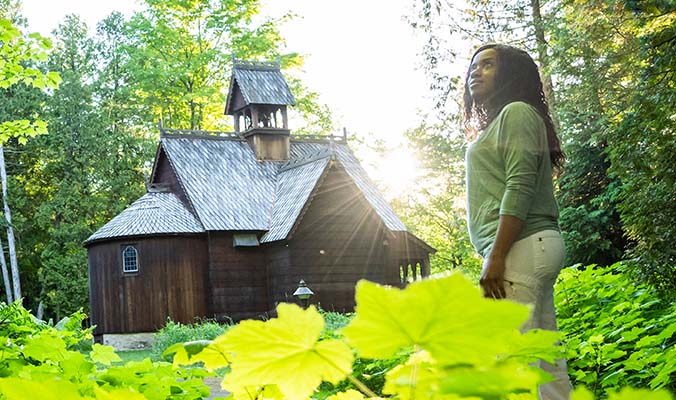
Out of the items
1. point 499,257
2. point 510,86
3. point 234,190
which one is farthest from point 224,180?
point 499,257

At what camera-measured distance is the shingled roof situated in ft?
82.9

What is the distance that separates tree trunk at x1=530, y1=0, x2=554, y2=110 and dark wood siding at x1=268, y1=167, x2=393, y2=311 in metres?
6.54

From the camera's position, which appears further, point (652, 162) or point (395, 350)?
point (652, 162)

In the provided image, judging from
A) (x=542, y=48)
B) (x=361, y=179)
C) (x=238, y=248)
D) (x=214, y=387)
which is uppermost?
(x=542, y=48)

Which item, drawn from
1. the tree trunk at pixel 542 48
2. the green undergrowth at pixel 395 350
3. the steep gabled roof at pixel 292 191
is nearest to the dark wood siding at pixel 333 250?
the steep gabled roof at pixel 292 191

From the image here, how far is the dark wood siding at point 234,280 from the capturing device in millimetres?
24797

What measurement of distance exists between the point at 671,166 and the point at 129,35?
29.7 m

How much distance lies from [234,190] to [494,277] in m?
23.7

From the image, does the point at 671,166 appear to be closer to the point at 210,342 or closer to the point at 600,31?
the point at 600,31

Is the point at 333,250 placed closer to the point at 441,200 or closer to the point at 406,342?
the point at 441,200

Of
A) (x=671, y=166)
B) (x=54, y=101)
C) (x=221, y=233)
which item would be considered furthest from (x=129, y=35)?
(x=671, y=166)

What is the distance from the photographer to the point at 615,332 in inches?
216

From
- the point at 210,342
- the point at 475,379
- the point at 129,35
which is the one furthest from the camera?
the point at 129,35

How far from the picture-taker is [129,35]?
3519cm
